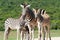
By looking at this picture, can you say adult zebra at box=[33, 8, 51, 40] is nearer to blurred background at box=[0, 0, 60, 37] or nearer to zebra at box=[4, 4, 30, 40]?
zebra at box=[4, 4, 30, 40]

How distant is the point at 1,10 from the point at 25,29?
17.3 meters

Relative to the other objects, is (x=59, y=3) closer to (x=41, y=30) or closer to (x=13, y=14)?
(x=13, y=14)

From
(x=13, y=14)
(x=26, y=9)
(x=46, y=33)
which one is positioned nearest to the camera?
(x=26, y=9)

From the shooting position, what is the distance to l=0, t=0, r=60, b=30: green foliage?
109 feet

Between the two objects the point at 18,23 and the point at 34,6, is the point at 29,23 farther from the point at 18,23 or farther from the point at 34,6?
the point at 34,6

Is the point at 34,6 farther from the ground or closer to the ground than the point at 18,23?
farther from the ground

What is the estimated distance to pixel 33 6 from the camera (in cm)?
3591

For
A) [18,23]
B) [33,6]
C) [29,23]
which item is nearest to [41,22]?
[29,23]

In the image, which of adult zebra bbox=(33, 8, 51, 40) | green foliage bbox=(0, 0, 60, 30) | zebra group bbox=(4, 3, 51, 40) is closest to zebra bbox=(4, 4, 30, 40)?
zebra group bbox=(4, 3, 51, 40)

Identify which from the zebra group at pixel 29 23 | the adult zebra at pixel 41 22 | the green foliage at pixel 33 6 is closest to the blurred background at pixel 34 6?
the green foliage at pixel 33 6

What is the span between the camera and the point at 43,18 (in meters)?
18.6

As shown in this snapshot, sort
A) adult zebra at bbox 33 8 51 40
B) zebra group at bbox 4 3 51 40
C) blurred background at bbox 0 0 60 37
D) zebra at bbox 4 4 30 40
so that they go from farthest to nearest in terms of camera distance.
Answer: blurred background at bbox 0 0 60 37
adult zebra at bbox 33 8 51 40
zebra group at bbox 4 3 51 40
zebra at bbox 4 4 30 40

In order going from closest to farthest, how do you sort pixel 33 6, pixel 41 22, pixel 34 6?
pixel 41 22, pixel 33 6, pixel 34 6

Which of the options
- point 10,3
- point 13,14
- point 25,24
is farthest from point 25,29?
point 10,3
